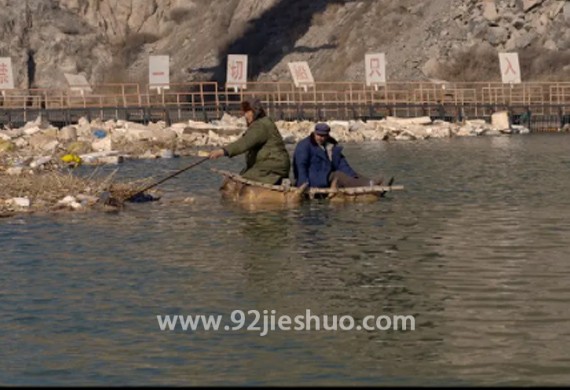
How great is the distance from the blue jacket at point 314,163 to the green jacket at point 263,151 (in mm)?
287

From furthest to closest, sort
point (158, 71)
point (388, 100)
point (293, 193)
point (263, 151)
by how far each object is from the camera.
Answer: point (388, 100) < point (158, 71) < point (263, 151) < point (293, 193)

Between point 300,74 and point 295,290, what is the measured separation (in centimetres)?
5474

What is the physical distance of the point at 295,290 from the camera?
1552 cm

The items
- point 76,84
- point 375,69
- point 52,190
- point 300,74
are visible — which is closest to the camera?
point 52,190

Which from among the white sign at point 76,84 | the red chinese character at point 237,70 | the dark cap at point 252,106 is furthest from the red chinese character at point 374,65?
the dark cap at point 252,106

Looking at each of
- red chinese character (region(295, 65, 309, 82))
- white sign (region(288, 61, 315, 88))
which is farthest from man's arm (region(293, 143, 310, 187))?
red chinese character (region(295, 65, 309, 82))

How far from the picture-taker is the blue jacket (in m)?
24.7

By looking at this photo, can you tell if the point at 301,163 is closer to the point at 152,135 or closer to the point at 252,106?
the point at 252,106

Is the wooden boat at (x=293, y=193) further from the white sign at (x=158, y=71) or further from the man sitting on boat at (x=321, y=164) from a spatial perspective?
the white sign at (x=158, y=71)

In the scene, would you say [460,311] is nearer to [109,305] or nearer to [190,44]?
[109,305]

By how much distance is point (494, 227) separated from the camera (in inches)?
862

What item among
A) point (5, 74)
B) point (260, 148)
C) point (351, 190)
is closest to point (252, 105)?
point (260, 148)

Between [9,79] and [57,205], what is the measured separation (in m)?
43.3

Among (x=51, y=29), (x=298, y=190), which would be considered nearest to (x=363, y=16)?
(x=51, y=29)
